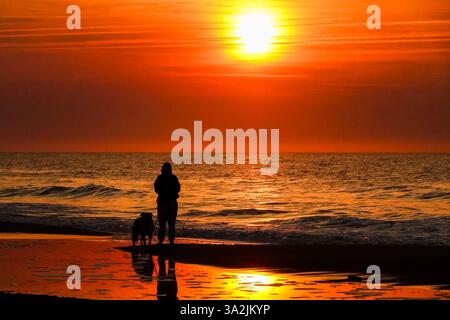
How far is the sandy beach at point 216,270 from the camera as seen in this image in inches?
541

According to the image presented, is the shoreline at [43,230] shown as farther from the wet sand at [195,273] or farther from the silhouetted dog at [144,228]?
the silhouetted dog at [144,228]

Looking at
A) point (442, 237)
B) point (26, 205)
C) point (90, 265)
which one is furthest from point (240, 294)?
point (26, 205)

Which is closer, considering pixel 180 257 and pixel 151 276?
pixel 151 276

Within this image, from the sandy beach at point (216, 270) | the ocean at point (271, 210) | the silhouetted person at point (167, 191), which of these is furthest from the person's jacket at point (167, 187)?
the ocean at point (271, 210)

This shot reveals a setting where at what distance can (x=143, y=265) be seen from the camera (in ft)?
56.6

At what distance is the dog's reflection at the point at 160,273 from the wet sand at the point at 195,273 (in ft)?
0.05

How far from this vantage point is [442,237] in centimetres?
2586

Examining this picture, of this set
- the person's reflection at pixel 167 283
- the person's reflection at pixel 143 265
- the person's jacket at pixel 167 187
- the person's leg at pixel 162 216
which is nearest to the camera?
the person's reflection at pixel 167 283

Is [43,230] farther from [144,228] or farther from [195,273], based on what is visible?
[195,273]

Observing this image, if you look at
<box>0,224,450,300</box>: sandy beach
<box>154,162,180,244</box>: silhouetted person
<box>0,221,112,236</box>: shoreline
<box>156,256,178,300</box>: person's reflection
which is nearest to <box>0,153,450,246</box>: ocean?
<box>0,221,112,236</box>: shoreline

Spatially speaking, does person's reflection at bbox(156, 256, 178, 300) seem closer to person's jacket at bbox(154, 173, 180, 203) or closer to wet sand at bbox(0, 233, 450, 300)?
wet sand at bbox(0, 233, 450, 300)

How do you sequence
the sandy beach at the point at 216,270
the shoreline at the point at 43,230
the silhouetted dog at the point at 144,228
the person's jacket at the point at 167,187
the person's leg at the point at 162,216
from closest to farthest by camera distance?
the sandy beach at the point at 216,270 → the person's jacket at the point at 167,187 → the person's leg at the point at 162,216 → the silhouetted dog at the point at 144,228 → the shoreline at the point at 43,230
